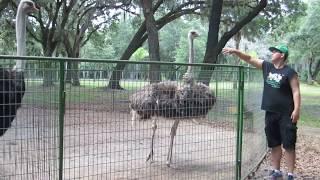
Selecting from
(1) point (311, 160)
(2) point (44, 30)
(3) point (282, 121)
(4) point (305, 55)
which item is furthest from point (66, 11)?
(4) point (305, 55)

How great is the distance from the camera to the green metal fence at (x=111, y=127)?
4852 mm

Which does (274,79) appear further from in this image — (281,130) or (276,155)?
(276,155)

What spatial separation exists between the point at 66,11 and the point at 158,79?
2400 cm

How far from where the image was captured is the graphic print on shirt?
261 inches

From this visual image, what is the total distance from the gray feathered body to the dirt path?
56.0 inches

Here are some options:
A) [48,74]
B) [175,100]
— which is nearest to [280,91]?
[175,100]

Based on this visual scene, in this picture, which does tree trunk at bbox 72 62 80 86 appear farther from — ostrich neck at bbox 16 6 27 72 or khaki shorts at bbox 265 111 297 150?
khaki shorts at bbox 265 111 297 150

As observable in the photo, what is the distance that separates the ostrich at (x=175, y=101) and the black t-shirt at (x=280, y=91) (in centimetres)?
70

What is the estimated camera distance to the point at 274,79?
6.68 m

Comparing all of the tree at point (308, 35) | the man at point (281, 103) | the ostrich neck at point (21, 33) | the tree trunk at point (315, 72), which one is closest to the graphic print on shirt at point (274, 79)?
the man at point (281, 103)

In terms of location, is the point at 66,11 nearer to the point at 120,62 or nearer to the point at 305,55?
the point at 120,62

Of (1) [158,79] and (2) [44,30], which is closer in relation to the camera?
(1) [158,79]

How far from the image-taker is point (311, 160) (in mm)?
9125

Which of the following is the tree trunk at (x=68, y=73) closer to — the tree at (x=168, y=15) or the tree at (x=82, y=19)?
the tree at (x=168, y=15)
